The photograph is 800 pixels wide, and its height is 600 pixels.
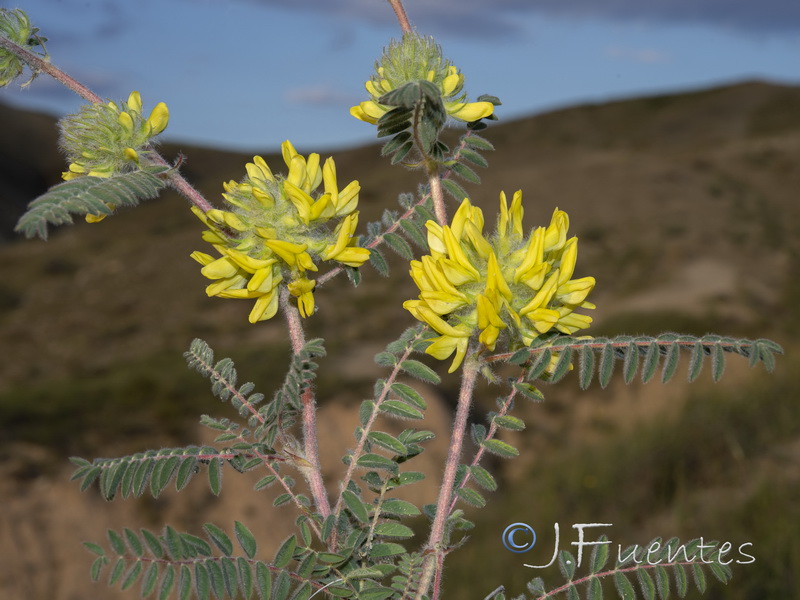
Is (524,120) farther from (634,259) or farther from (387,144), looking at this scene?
(387,144)

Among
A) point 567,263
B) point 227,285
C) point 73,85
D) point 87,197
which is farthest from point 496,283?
point 73,85

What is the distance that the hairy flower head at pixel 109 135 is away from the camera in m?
1.27

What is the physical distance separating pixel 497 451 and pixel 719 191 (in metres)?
18.7

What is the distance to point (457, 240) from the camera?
1152mm

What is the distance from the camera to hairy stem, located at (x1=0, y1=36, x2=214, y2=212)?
1.23m

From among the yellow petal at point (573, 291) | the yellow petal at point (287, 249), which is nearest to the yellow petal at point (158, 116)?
the yellow petal at point (287, 249)

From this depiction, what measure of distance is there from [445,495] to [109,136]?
80 cm

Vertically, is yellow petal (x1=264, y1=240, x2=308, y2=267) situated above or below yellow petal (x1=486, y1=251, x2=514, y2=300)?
above

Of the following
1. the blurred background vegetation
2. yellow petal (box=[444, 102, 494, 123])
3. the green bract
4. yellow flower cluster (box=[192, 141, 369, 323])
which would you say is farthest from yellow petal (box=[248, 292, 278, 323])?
the blurred background vegetation

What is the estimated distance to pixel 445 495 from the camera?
1.14 metres

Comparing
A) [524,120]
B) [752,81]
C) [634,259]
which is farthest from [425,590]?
[752,81]

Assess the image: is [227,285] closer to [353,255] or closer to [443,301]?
[353,255]

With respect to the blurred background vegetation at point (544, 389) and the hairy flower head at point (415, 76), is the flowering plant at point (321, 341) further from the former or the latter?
the blurred background vegetation at point (544, 389)

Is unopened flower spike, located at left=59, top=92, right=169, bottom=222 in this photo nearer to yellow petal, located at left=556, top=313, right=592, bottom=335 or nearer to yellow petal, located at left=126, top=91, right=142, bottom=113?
yellow petal, located at left=126, top=91, right=142, bottom=113
